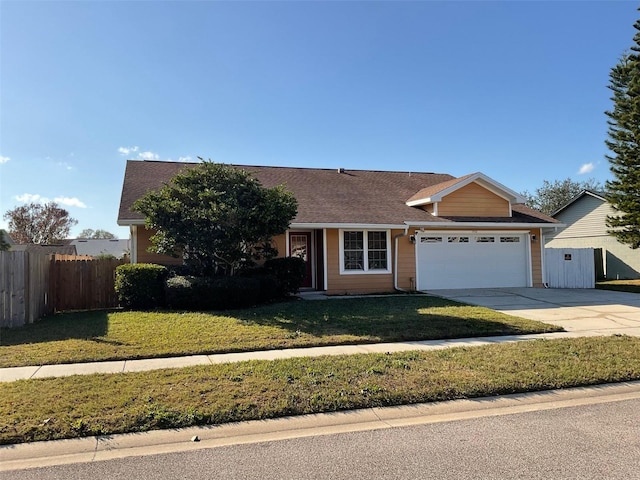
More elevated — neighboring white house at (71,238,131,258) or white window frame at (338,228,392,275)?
neighboring white house at (71,238,131,258)

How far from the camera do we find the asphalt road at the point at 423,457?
3732 mm

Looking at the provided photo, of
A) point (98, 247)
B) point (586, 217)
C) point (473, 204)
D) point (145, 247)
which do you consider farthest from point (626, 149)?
point (98, 247)

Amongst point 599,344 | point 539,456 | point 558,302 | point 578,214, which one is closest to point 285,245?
point 558,302

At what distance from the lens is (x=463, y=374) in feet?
20.2

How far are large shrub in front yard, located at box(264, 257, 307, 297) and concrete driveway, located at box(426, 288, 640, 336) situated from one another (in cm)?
482

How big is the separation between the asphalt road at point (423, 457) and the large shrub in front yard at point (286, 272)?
373 inches

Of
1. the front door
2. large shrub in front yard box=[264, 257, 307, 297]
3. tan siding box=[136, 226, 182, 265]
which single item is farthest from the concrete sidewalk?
the front door

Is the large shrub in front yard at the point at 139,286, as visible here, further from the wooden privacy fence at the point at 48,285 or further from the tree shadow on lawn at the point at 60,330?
the wooden privacy fence at the point at 48,285

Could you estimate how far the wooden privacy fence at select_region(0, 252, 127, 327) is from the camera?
10117mm

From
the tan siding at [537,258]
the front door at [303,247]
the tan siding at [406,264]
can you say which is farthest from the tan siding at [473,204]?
the front door at [303,247]

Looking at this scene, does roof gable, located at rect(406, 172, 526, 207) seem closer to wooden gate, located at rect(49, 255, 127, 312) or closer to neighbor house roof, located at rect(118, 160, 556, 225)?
neighbor house roof, located at rect(118, 160, 556, 225)

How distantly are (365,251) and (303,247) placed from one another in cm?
227

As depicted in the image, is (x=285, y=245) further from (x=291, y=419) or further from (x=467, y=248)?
(x=291, y=419)

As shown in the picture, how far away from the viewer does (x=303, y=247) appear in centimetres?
1666
